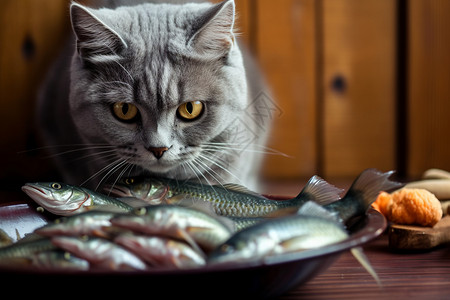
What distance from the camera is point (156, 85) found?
3.47 feet

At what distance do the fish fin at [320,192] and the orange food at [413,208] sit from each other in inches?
9.5

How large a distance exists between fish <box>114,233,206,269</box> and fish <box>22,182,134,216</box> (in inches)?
10.2

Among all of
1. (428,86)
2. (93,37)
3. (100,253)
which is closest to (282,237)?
(100,253)

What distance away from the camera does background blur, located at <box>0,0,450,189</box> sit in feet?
6.85

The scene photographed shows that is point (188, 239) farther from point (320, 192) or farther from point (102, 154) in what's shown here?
point (102, 154)

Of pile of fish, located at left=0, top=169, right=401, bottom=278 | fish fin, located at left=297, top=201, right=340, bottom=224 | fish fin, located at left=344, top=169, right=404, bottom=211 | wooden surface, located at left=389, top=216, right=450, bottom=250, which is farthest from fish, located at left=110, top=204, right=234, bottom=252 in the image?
wooden surface, located at left=389, top=216, right=450, bottom=250

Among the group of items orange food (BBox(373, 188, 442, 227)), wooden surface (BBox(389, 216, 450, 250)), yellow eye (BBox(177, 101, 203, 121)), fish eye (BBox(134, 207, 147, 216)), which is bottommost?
wooden surface (BBox(389, 216, 450, 250))

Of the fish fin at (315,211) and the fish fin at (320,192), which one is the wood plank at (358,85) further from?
the fish fin at (315,211)

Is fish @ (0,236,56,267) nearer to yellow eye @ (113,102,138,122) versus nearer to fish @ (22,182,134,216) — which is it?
fish @ (22,182,134,216)

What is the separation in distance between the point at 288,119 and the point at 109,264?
1.70m

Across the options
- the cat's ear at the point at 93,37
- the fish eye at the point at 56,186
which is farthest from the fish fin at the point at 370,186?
the cat's ear at the point at 93,37

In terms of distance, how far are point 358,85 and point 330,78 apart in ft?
0.43

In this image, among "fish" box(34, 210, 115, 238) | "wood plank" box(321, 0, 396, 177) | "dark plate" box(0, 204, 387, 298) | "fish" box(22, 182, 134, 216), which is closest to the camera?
"dark plate" box(0, 204, 387, 298)

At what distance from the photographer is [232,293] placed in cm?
56
